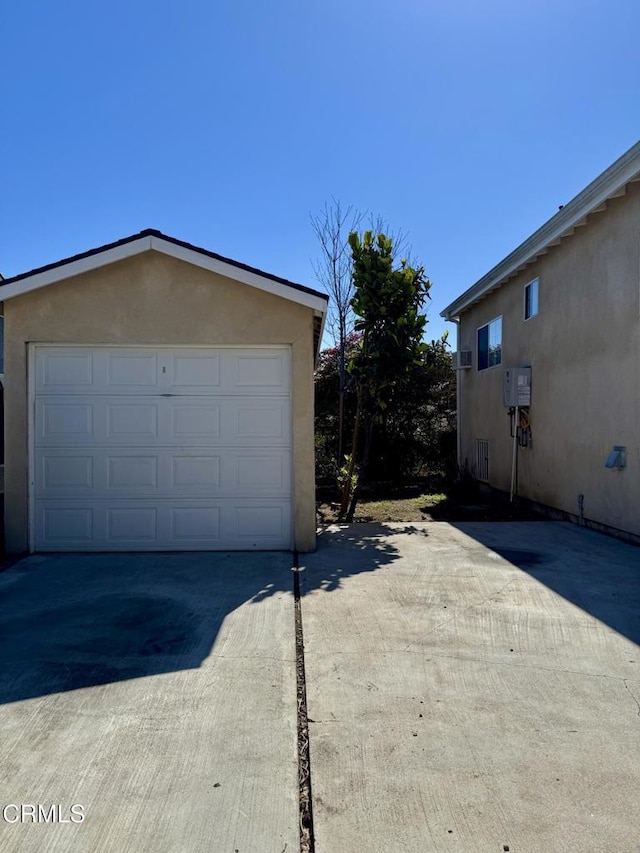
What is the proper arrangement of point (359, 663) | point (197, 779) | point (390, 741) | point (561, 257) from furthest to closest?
point (561, 257) → point (359, 663) → point (390, 741) → point (197, 779)

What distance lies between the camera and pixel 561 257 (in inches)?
389

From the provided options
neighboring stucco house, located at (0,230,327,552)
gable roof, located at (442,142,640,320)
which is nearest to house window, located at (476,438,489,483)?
gable roof, located at (442,142,640,320)

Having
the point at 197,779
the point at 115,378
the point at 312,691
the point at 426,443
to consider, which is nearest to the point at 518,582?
the point at 312,691

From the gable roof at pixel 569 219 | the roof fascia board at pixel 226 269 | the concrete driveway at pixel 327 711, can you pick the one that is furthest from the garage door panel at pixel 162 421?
the gable roof at pixel 569 219

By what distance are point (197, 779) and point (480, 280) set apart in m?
12.1

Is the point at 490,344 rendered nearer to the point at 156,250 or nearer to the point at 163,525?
the point at 156,250

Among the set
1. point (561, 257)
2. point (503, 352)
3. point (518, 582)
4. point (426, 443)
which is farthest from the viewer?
point (426, 443)

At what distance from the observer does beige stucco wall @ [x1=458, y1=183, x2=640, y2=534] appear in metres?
7.85

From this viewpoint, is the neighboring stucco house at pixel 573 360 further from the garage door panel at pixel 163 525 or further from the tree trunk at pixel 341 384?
the garage door panel at pixel 163 525

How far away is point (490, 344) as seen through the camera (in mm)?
13820

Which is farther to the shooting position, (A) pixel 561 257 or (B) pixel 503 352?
(B) pixel 503 352

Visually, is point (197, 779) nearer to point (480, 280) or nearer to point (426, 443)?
point (480, 280)

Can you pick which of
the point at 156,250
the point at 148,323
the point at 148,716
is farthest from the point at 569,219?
the point at 148,716

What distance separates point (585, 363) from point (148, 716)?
7.90m
